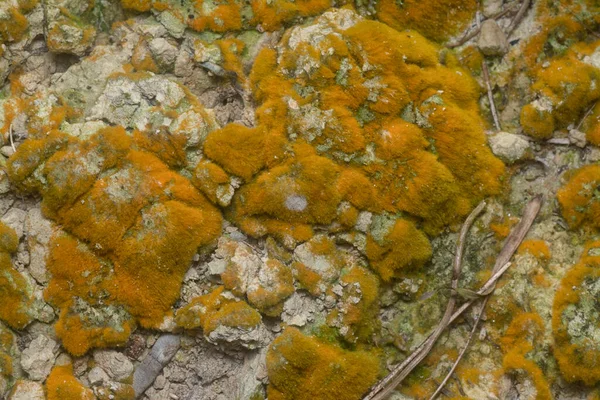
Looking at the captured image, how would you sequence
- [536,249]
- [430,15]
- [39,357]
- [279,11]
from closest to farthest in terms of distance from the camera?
1. [39,357]
2. [536,249]
3. [279,11]
4. [430,15]

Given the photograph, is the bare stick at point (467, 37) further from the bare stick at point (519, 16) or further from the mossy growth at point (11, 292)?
the mossy growth at point (11, 292)

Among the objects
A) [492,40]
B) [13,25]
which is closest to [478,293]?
[492,40]

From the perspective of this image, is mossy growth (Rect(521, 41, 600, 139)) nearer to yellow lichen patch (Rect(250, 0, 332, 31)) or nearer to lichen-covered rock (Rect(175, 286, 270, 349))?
yellow lichen patch (Rect(250, 0, 332, 31))

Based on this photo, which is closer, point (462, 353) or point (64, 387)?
point (64, 387)

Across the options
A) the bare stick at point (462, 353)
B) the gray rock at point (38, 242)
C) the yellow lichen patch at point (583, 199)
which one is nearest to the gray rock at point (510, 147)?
the yellow lichen patch at point (583, 199)

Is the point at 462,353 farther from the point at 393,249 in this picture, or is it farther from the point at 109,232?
the point at 109,232

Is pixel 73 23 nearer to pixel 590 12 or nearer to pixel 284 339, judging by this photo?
pixel 284 339
